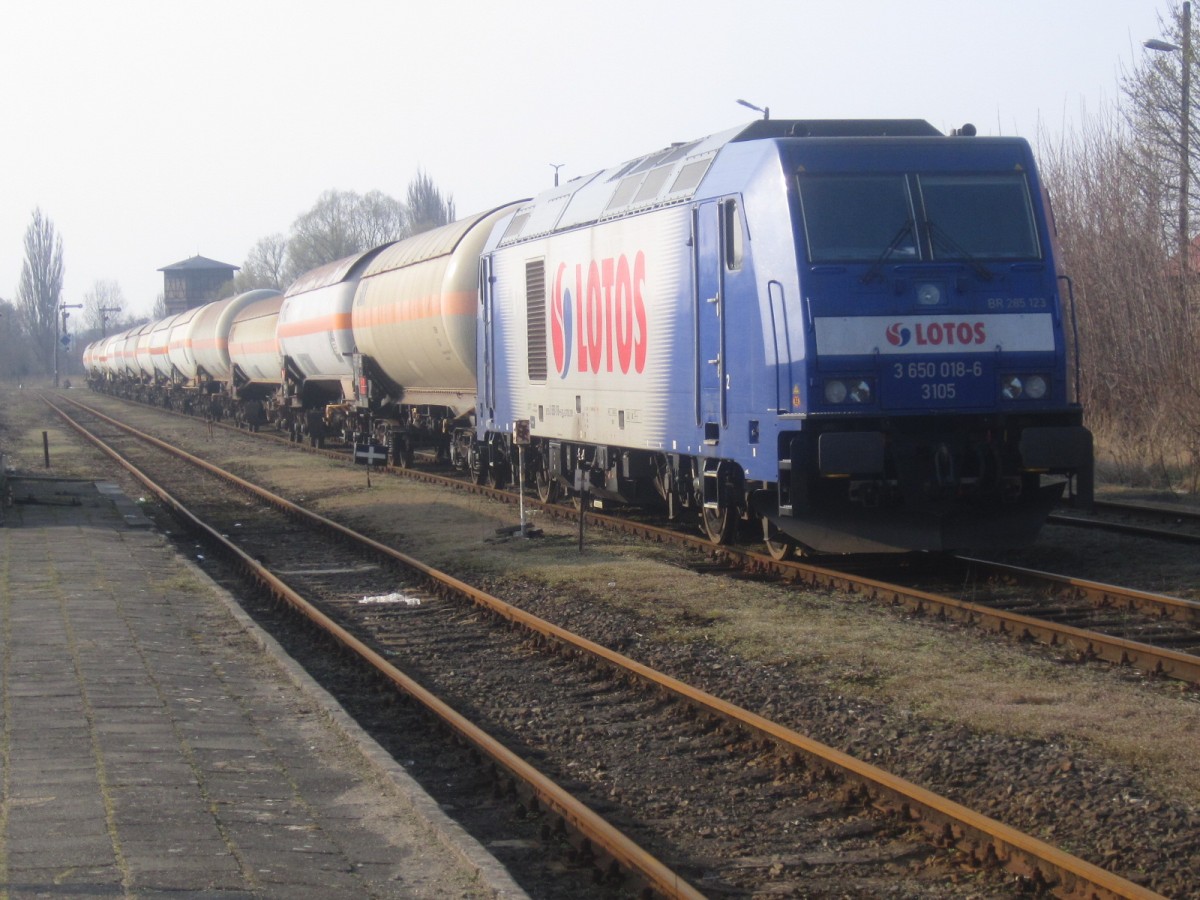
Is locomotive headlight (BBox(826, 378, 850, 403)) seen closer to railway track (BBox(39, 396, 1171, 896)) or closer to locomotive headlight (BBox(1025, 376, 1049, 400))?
locomotive headlight (BBox(1025, 376, 1049, 400))

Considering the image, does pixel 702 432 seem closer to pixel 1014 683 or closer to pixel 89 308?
pixel 1014 683

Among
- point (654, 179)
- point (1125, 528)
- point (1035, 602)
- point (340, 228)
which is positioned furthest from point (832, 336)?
point (340, 228)

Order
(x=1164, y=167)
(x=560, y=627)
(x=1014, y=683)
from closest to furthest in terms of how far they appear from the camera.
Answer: (x=1014, y=683) < (x=560, y=627) < (x=1164, y=167)

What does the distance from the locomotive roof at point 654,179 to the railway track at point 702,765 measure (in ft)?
13.9

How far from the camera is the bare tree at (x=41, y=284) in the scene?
134 m

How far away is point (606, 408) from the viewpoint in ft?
46.7

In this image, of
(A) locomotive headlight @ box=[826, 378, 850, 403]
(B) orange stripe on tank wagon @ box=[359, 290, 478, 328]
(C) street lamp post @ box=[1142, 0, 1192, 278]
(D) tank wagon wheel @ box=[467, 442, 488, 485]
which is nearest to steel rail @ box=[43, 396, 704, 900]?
(A) locomotive headlight @ box=[826, 378, 850, 403]

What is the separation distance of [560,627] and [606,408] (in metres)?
4.54

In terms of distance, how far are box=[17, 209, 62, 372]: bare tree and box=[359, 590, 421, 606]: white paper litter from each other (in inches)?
5177

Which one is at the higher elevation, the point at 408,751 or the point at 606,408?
the point at 606,408

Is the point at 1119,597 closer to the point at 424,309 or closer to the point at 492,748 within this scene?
the point at 492,748

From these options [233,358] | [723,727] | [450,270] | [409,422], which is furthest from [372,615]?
[233,358]

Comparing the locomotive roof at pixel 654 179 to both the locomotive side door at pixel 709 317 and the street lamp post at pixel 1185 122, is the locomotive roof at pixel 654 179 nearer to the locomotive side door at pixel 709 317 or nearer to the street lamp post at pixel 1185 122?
the locomotive side door at pixel 709 317

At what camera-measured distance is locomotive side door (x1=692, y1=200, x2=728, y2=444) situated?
1150 cm
